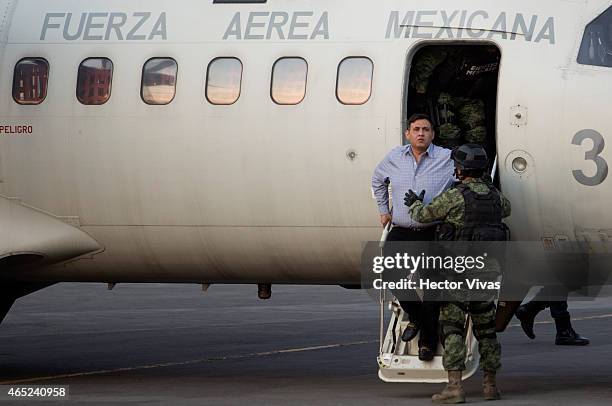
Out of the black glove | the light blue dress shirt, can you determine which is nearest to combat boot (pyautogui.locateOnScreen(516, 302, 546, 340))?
the light blue dress shirt

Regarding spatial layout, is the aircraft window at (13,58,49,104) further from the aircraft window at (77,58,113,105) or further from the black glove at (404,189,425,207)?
the black glove at (404,189,425,207)

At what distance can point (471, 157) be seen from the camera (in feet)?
45.8

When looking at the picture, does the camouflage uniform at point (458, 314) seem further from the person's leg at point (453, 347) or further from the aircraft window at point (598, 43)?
the aircraft window at point (598, 43)

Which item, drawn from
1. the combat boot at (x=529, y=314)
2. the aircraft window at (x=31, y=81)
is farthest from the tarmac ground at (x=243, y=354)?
the aircraft window at (x=31, y=81)

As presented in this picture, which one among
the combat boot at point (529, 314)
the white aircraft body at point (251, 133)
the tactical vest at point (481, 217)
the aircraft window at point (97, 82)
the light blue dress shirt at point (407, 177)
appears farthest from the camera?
the combat boot at point (529, 314)

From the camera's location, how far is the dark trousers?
14.4m

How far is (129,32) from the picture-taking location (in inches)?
614

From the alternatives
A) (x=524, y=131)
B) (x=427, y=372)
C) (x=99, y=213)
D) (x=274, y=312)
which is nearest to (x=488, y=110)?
(x=524, y=131)

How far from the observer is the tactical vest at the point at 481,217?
13883mm

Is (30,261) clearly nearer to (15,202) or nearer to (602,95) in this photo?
(15,202)

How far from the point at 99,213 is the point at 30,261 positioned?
3.09 feet

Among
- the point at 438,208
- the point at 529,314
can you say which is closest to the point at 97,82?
the point at 438,208

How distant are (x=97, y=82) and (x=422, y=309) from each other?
393 cm

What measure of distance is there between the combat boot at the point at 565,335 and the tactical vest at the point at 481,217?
7626 millimetres
